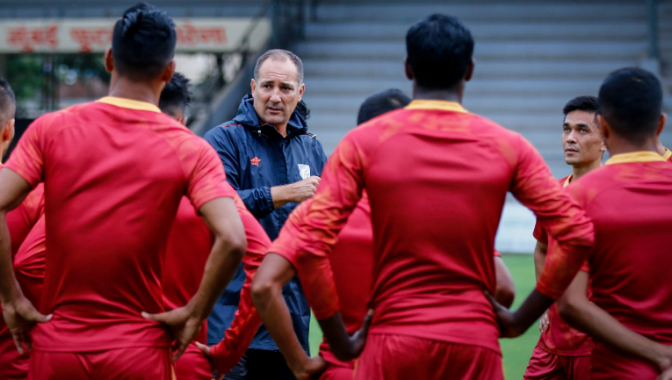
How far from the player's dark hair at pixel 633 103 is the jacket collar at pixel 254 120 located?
5.92 feet

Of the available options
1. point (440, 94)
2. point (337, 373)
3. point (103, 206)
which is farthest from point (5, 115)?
point (440, 94)

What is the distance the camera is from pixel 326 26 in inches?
711

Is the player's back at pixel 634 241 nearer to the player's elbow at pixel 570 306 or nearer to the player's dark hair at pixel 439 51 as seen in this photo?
the player's elbow at pixel 570 306

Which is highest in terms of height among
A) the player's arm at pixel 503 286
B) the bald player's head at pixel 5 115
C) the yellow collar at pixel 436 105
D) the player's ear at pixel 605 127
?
the yellow collar at pixel 436 105

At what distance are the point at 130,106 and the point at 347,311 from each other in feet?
3.45

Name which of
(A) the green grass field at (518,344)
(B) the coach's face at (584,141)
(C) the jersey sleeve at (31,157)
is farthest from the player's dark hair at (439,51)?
(A) the green grass field at (518,344)

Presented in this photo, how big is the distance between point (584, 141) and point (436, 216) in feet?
7.06

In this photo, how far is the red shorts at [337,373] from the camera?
265cm

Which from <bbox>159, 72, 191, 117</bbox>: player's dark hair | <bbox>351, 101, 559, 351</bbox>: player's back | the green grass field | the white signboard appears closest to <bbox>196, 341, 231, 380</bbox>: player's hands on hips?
<bbox>351, 101, 559, 351</bbox>: player's back

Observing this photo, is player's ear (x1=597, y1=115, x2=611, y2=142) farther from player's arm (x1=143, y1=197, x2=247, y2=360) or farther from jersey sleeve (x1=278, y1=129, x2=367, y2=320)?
player's arm (x1=143, y1=197, x2=247, y2=360)

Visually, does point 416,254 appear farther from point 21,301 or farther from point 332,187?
point 21,301

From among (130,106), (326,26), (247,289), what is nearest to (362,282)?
(247,289)

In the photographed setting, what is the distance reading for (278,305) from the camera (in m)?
2.51

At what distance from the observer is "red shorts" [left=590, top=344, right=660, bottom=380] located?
2705mm
